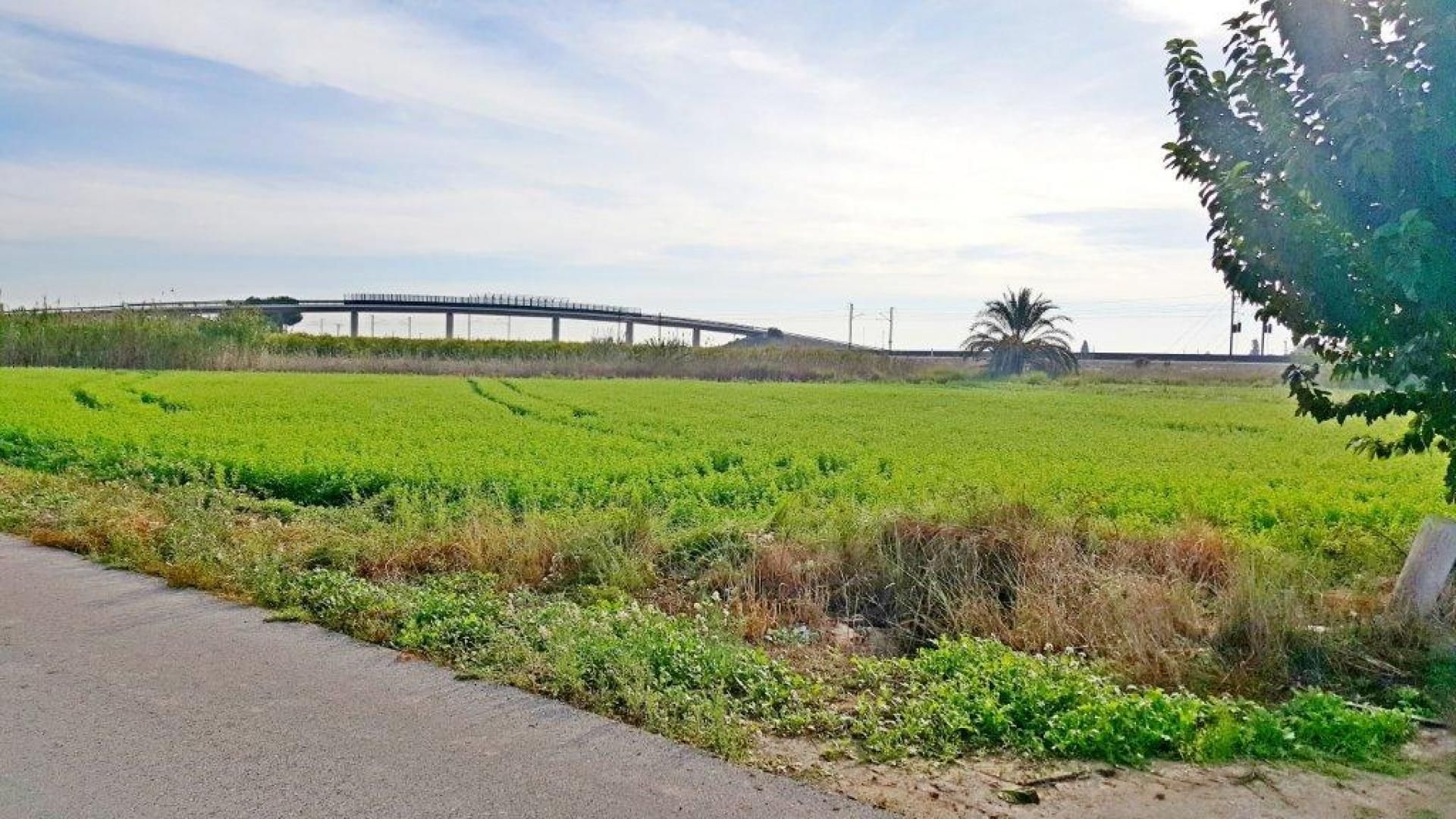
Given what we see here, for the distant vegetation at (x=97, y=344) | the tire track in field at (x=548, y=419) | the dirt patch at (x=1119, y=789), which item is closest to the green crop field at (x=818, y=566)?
the dirt patch at (x=1119, y=789)

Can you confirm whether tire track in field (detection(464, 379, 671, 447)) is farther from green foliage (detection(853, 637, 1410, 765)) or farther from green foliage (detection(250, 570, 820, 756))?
green foliage (detection(853, 637, 1410, 765))

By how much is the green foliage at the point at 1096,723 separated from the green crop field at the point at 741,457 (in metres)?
4.38

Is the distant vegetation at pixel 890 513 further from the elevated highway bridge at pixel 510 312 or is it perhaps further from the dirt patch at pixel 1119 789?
the elevated highway bridge at pixel 510 312

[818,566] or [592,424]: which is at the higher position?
[592,424]

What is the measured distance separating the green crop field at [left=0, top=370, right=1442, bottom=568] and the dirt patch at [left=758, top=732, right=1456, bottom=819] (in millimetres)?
5079

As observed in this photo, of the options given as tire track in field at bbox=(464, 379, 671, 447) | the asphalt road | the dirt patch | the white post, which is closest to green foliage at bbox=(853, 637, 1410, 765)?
the dirt patch

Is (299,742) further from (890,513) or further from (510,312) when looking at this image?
(510,312)

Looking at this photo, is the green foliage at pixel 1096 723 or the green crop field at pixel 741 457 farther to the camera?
the green crop field at pixel 741 457

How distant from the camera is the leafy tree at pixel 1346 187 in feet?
18.5

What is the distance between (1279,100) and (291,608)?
24.2 ft

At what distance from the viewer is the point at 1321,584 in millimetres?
7703

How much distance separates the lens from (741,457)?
50.1 feet

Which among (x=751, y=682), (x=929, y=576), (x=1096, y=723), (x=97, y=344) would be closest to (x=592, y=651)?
(x=751, y=682)

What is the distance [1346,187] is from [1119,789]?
4.33 metres
